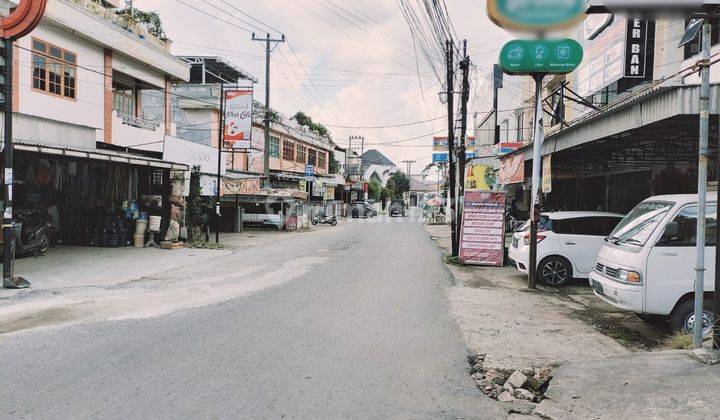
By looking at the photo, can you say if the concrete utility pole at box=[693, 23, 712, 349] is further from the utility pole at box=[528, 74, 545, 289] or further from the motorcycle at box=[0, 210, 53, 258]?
the motorcycle at box=[0, 210, 53, 258]

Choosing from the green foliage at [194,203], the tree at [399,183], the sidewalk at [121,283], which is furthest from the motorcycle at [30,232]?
the tree at [399,183]

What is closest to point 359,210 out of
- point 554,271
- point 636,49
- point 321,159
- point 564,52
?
point 321,159

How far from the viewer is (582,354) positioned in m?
6.47

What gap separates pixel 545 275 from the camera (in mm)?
11781

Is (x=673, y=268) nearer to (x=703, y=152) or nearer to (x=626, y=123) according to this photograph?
(x=703, y=152)

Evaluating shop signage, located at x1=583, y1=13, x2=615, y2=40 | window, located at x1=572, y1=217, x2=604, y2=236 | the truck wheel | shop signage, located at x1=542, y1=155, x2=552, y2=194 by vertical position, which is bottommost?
the truck wheel

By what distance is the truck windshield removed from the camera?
7.35 metres

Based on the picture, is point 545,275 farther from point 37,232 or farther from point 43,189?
point 43,189

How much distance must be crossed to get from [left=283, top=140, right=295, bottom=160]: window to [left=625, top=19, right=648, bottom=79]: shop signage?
31.1 m

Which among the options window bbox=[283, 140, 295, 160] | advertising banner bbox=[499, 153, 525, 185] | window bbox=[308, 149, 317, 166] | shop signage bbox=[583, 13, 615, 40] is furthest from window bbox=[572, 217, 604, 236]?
window bbox=[308, 149, 317, 166]

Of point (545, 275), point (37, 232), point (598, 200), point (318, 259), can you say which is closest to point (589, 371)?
point (545, 275)

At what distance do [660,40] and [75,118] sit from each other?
1902cm

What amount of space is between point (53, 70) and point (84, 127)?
2.75 metres

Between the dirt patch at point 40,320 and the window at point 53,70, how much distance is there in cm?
1130
